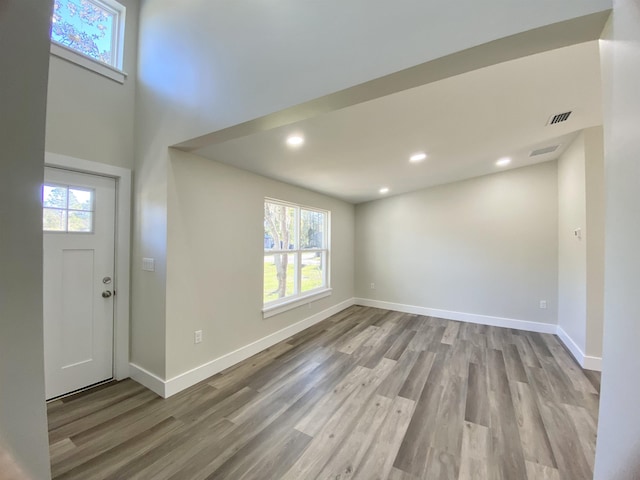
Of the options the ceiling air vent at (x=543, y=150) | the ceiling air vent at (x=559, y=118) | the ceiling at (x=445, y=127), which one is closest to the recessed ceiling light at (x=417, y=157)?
the ceiling at (x=445, y=127)

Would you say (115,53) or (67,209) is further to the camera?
(115,53)

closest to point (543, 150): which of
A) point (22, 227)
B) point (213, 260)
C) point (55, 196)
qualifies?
point (213, 260)

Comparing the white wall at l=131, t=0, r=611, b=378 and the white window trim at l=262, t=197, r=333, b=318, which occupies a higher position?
the white wall at l=131, t=0, r=611, b=378

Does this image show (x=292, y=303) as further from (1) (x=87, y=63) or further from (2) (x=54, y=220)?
(1) (x=87, y=63)

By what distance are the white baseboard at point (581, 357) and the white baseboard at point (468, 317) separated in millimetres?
382

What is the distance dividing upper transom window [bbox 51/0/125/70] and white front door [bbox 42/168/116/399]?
47.7 inches

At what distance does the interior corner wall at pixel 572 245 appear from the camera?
290 centimetres

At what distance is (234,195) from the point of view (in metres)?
2.89

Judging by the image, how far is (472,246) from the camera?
4.40 meters

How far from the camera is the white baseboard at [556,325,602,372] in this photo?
274 centimetres

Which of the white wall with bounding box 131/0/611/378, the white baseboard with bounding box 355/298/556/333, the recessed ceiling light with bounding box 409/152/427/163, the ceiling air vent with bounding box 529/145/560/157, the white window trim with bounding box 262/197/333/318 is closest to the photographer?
the white wall with bounding box 131/0/611/378

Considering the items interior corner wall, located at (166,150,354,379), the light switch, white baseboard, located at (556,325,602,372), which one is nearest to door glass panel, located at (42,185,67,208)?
the light switch

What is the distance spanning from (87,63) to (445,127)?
132 inches

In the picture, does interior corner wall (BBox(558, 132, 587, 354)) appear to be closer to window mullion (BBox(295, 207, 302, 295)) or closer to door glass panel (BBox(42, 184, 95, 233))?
window mullion (BBox(295, 207, 302, 295))
